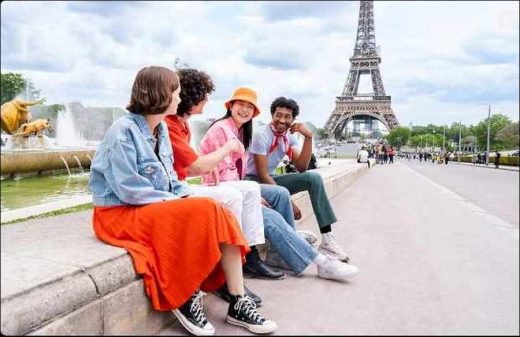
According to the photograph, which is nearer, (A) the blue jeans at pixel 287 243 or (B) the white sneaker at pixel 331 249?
(A) the blue jeans at pixel 287 243

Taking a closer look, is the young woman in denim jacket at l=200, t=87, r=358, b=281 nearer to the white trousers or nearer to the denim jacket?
the white trousers

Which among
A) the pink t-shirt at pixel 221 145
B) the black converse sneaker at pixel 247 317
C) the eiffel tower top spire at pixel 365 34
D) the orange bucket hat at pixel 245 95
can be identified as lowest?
the black converse sneaker at pixel 247 317

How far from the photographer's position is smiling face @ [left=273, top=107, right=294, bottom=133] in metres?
4.35

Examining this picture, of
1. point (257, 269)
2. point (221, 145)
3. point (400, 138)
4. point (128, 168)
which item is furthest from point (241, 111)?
point (400, 138)

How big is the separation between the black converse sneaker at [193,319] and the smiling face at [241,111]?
160 cm

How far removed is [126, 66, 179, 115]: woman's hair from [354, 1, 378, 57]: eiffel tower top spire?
261ft

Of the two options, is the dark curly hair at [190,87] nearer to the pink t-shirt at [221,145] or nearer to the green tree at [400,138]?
the pink t-shirt at [221,145]

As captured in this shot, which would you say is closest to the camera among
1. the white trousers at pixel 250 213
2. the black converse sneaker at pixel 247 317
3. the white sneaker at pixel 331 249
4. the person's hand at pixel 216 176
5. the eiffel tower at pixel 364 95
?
the black converse sneaker at pixel 247 317

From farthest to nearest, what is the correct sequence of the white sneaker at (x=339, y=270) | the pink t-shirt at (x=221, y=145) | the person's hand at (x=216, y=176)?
the pink t-shirt at (x=221, y=145), the person's hand at (x=216, y=176), the white sneaker at (x=339, y=270)

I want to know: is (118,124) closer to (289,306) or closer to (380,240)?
(289,306)

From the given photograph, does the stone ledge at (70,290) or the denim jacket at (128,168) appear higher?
the denim jacket at (128,168)

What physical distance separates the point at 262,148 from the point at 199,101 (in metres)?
1.05

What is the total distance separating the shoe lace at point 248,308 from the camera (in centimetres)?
264

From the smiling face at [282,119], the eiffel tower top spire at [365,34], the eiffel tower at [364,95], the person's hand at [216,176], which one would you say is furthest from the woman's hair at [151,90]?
the eiffel tower top spire at [365,34]
